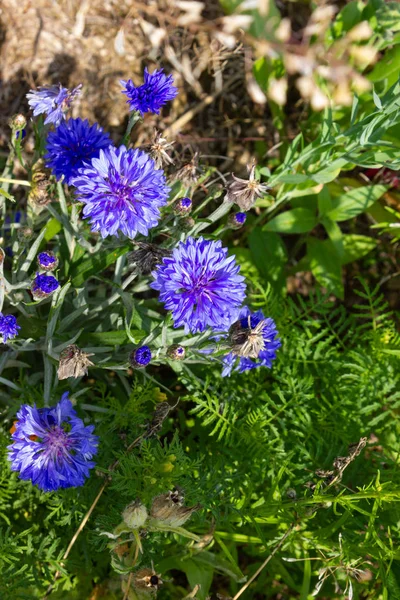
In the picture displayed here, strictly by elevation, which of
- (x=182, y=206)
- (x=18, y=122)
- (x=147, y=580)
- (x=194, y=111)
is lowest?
(x=147, y=580)

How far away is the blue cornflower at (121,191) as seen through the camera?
3.70 ft

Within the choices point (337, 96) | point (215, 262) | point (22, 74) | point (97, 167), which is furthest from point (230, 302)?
point (22, 74)

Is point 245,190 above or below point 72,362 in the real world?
above

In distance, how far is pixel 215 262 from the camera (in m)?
1.15

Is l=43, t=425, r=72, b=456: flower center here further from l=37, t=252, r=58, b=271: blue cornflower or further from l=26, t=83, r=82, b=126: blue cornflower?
l=26, t=83, r=82, b=126: blue cornflower

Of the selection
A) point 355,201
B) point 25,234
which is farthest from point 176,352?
point 355,201

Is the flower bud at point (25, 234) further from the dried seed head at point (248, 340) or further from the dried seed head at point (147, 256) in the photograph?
the dried seed head at point (248, 340)

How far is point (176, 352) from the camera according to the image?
1.26 meters

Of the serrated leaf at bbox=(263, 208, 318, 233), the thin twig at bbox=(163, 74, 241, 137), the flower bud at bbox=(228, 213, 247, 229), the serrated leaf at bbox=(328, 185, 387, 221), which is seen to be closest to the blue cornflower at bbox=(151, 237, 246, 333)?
the flower bud at bbox=(228, 213, 247, 229)

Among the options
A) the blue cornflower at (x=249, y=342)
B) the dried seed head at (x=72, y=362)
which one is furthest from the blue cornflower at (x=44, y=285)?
the blue cornflower at (x=249, y=342)

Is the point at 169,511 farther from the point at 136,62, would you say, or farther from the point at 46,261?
the point at 136,62

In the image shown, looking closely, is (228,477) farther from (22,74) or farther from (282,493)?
(22,74)

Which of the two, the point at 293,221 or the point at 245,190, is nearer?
the point at 245,190

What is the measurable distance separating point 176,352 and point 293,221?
737 mm
